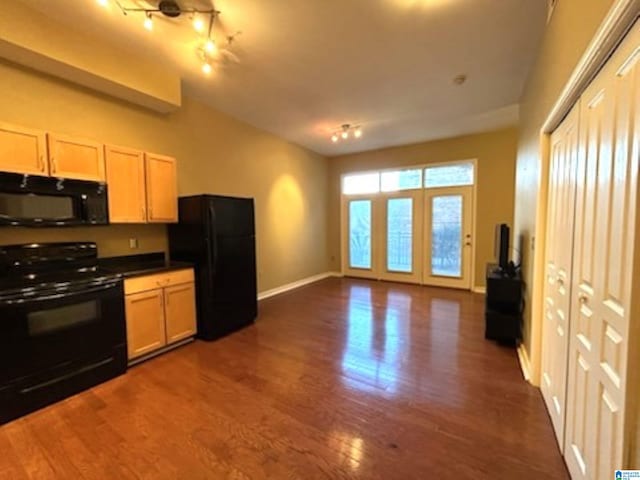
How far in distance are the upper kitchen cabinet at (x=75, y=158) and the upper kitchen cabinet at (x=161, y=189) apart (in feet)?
1.53

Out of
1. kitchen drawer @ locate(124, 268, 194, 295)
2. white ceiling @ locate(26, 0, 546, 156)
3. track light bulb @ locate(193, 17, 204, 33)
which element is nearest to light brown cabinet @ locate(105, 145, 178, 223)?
kitchen drawer @ locate(124, 268, 194, 295)

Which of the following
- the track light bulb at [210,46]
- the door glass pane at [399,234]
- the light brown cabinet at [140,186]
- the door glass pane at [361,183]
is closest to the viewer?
the track light bulb at [210,46]

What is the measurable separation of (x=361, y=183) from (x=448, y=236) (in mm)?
2258

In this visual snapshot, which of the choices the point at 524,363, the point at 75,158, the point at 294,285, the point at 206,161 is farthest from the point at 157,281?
the point at 524,363

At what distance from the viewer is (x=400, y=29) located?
251 centimetres

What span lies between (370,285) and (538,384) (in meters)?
3.88

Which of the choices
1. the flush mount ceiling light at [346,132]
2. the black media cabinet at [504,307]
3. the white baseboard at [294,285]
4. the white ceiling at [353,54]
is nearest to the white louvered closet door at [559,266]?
the black media cabinet at [504,307]

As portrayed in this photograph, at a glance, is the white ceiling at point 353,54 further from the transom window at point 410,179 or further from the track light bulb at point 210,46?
the transom window at point 410,179

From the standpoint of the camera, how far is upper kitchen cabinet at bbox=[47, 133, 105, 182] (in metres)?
2.52

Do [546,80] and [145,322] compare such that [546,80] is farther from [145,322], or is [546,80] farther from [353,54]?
[145,322]

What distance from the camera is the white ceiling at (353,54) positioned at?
90.8 inches

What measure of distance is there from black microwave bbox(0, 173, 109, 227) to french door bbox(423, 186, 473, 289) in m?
5.37

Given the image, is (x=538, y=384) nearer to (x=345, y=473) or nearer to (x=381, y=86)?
(x=345, y=473)

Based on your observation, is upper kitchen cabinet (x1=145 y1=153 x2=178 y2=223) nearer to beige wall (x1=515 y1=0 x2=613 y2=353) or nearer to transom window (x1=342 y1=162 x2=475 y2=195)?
beige wall (x1=515 y1=0 x2=613 y2=353)
